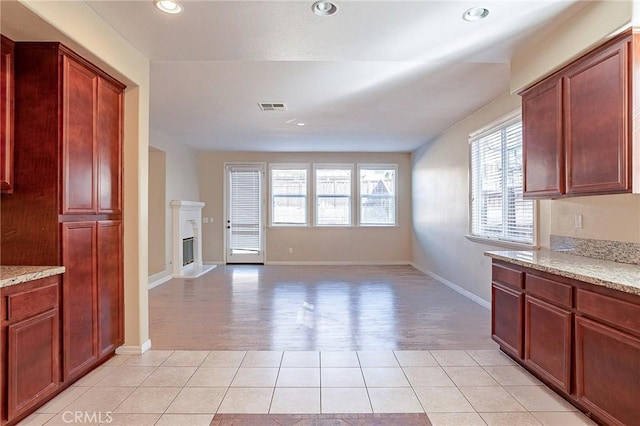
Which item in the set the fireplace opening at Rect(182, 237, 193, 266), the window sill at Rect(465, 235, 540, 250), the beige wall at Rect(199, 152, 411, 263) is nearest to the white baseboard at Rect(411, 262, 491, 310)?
the window sill at Rect(465, 235, 540, 250)

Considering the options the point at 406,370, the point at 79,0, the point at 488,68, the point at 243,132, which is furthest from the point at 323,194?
the point at 79,0

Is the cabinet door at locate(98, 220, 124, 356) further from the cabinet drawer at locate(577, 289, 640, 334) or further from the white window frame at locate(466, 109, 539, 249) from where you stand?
the white window frame at locate(466, 109, 539, 249)

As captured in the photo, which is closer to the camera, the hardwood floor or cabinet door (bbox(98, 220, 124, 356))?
cabinet door (bbox(98, 220, 124, 356))

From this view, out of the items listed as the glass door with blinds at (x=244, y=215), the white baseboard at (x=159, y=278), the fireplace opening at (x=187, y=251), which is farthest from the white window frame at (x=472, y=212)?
the fireplace opening at (x=187, y=251)

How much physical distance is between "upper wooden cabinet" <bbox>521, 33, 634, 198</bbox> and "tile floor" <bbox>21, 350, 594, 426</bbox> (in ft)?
4.85

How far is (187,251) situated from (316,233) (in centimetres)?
288

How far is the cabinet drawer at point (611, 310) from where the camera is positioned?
5.85 ft

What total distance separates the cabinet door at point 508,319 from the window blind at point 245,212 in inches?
237

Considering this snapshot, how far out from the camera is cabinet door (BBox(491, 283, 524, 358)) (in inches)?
108

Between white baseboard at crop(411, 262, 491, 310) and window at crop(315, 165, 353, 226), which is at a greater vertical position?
window at crop(315, 165, 353, 226)

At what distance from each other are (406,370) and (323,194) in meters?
5.87

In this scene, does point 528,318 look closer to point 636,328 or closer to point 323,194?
point 636,328

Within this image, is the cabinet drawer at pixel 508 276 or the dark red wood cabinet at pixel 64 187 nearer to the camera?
the dark red wood cabinet at pixel 64 187

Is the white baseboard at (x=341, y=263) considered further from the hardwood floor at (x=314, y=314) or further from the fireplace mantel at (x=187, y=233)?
the fireplace mantel at (x=187, y=233)
